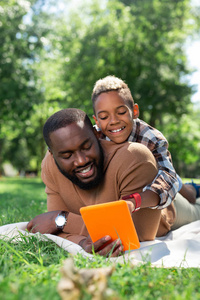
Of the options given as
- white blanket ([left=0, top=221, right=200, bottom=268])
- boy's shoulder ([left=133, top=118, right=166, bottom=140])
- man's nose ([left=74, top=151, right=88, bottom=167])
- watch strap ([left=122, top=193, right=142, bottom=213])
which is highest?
boy's shoulder ([left=133, top=118, right=166, bottom=140])

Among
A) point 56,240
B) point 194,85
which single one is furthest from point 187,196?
point 194,85

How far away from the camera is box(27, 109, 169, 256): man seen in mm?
3184

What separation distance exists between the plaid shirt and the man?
110 mm

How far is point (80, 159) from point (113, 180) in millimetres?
414

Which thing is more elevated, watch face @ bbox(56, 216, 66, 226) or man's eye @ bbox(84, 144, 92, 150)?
man's eye @ bbox(84, 144, 92, 150)

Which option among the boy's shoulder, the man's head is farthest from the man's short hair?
the boy's shoulder

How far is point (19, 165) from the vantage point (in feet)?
145

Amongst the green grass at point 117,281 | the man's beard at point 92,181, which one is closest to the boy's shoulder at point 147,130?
the man's beard at point 92,181

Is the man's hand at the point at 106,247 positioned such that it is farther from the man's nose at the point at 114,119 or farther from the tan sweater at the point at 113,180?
the man's nose at the point at 114,119

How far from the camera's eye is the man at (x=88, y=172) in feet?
10.4

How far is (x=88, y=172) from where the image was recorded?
10.5ft

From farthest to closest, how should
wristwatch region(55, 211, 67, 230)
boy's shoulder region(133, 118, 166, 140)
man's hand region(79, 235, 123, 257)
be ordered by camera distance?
boy's shoulder region(133, 118, 166, 140) < wristwatch region(55, 211, 67, 230) < man's hand region(79, 235, 123, 257)

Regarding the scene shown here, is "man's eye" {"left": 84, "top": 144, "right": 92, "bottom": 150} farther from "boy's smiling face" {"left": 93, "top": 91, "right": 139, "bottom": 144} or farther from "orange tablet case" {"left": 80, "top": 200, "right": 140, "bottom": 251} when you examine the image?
"boy's smiling face" {"left": 93, "top": 91, "right": 139, "bottom": 144}

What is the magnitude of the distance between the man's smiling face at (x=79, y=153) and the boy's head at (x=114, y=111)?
2.13ft
